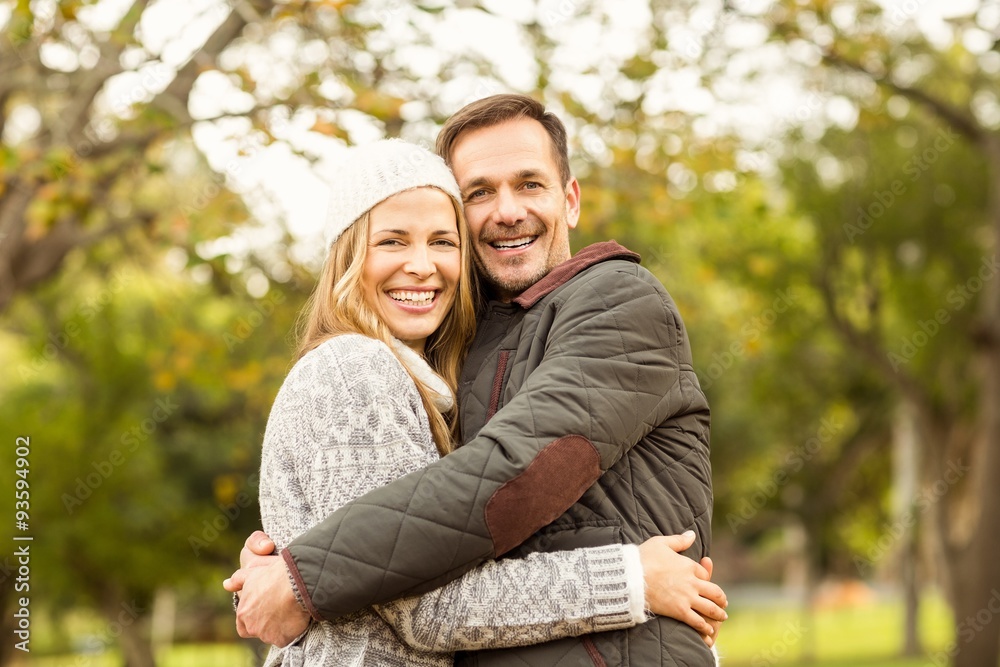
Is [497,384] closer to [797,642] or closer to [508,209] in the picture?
[508,209]

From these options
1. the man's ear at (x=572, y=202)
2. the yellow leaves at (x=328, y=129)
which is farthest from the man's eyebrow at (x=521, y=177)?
the yellow leaves at (x=328, y=129)

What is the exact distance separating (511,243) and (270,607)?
4.49 feet

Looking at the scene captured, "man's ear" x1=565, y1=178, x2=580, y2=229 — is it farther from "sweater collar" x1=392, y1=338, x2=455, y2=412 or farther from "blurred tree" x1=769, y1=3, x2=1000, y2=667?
"blurred tree" x1=769, y1=3, x2=1000, y2=667

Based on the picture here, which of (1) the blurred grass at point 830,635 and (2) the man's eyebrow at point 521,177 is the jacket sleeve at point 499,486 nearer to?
(2) the man's eyebrow at point 521,177

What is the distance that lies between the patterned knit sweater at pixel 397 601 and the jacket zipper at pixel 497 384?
171 mm

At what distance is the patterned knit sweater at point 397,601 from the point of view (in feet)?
7.75

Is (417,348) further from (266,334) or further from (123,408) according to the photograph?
(123,408)

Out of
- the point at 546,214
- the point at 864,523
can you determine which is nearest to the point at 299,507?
the point at 546,214

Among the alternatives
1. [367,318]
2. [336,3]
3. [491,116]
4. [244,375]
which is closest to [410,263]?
[367,318]

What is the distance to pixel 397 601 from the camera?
237 cm

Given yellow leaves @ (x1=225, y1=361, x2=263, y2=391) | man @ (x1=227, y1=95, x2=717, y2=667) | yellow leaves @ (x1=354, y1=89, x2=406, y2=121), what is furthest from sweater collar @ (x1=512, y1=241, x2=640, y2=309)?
yellow leaves @ (x1=225, y1=361, x2=263, y2=391)

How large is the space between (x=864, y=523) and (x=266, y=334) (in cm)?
2445

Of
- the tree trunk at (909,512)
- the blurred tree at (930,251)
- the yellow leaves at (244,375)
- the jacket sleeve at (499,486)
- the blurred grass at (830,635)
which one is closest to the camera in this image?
the jacket sleeve at (499,486)

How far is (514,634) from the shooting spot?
93.6 inches
